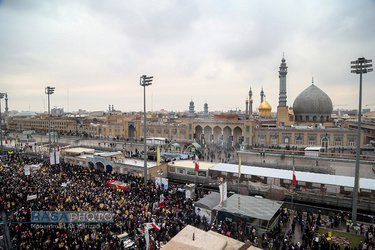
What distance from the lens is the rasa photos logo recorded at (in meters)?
12.6

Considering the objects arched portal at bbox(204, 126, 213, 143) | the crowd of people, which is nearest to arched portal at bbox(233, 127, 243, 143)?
arched portal at bbox(204, 126, 213, 143)

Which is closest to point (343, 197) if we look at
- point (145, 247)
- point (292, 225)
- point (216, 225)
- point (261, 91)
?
point (292, 225)

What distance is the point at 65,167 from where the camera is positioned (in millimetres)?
26016

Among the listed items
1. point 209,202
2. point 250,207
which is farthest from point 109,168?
point 250,207

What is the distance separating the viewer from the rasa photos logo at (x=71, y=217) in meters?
12.6

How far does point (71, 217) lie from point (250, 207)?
9803mm

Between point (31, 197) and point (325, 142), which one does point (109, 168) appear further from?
point (325, 142)

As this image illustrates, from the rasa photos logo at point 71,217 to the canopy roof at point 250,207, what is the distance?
247 inches

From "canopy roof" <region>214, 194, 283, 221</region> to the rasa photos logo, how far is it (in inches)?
247

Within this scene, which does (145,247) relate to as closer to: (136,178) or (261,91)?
(136,178)

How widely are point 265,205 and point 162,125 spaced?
44.1 m

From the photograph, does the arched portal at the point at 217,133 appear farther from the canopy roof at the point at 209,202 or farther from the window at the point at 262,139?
the canopy roof at the point at 209,202

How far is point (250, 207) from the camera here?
45.8 feet

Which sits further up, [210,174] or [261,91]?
[261,91]
